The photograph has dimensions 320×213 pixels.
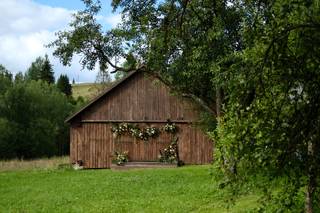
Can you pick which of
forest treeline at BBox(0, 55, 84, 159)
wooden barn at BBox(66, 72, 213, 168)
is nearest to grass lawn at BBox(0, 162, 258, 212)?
wooden barn at BBox(66, 72, 213, 168)

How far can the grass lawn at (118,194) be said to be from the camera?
15.8 m

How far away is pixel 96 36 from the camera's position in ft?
84.6

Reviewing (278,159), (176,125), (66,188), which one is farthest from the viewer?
(176,125)

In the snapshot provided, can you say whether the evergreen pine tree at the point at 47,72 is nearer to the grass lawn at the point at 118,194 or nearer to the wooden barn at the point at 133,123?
the wooden barn at the point at 133,123

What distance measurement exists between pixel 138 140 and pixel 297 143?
29.8m

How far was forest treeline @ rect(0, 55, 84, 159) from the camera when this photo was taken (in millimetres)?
61906

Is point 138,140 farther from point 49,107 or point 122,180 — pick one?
point 49,107

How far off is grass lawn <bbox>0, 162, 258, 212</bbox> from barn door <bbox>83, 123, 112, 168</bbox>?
6.13 meters

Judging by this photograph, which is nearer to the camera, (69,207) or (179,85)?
(69,207)

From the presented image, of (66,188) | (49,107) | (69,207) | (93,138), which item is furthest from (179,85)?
(49,107)

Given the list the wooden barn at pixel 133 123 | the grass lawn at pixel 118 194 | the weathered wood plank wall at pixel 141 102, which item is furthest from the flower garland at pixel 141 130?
the grass lawn at pixel 118 194

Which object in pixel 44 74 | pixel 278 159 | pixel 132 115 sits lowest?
pixel 278 159

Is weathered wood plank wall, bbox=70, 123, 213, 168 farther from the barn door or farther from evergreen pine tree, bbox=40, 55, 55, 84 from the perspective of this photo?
evergreen pine tree, bbox=40, 55, 55, 84

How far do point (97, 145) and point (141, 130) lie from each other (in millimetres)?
2958
